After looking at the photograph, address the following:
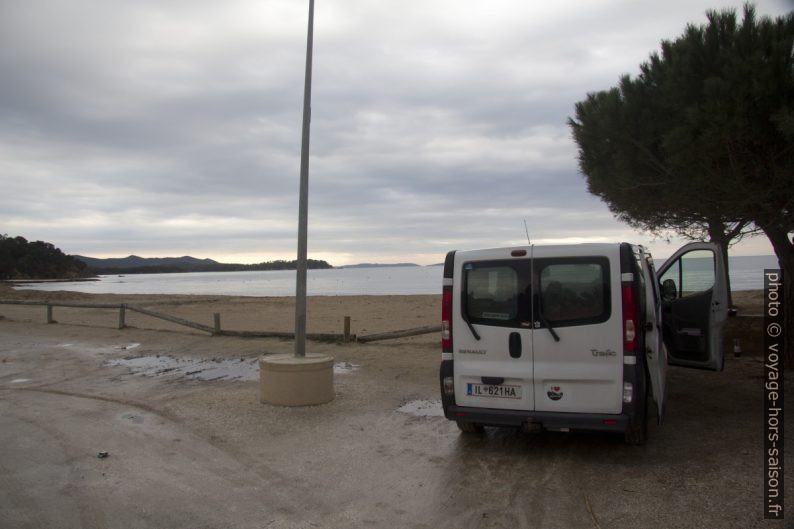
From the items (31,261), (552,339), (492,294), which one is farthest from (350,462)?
(31,261)

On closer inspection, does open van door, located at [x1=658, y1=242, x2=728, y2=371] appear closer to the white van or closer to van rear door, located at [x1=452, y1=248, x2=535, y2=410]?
the white van

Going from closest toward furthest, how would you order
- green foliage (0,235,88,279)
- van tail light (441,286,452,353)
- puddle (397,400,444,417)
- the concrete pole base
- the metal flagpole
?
van tail light (441,286,452,353)
puddle (397,400,444,417)
the concrete pole base
the metal flagpole
green foliage (0,235,88,279)

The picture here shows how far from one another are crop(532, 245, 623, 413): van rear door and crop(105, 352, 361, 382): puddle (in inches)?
219

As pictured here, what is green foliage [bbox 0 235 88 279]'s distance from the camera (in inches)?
4512

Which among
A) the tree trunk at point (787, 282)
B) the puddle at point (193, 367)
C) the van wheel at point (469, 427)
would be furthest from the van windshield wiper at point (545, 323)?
the puddle at point (193, 367)

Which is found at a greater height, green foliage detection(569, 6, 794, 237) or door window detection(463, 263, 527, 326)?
green foliage detection(569, 6, 794, 237)

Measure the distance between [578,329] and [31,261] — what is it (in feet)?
469

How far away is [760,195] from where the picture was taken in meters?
7.48

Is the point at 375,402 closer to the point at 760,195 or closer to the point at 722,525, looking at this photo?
the point at 722,525

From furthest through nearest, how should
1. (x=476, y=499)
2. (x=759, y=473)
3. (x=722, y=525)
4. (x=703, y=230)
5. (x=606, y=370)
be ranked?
1. (x=703, y=230)
2. (x=606, y=370)
3. (x=759, y=473)
4. (x=476, y=499)
5. (x=722, y=525)

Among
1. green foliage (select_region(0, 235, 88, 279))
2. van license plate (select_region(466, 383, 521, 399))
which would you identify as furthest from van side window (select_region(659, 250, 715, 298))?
green foliage (select_region(0, 235, 88, 279))

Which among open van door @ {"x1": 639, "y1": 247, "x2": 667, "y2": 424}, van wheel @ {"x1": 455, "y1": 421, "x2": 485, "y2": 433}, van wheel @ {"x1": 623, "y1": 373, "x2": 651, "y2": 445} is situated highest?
open van door @ {"x1": 639, "y1": 247, "x2": 667, "y2": 424}

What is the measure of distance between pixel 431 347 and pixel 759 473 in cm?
861

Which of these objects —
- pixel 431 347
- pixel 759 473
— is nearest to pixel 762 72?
pixel 759 473
